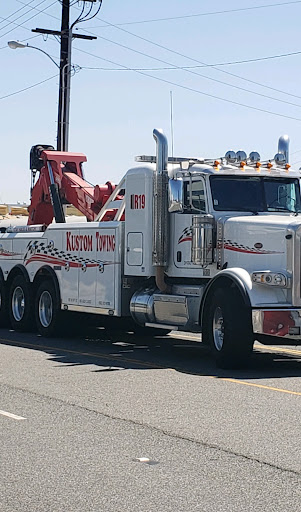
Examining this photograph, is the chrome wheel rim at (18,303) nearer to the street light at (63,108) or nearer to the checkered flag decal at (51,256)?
the checkered flag decal at (51,256)

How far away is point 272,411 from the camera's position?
9.94 meters

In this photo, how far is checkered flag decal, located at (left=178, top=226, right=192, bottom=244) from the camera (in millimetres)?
14969

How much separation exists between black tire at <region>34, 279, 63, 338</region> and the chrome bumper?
6.51 m

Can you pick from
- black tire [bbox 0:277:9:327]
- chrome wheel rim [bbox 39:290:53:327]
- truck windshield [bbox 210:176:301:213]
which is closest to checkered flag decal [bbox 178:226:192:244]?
truck windshield [bbox 210:176:301:213]

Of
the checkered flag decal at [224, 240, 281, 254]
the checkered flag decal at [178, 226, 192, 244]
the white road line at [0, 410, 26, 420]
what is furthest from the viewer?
the checkered flag decal at [178, 226, 192, 244]

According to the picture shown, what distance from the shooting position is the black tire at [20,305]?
19734 mm

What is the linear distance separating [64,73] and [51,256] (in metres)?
12.8

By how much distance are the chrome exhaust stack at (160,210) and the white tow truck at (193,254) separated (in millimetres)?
16

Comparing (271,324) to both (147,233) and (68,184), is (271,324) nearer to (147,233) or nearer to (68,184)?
(147,233)

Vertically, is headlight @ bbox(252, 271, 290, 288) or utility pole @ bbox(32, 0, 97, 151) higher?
utility pole @ bbox(32, 0, 97, 151)

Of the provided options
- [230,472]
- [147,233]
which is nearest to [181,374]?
[147,233]

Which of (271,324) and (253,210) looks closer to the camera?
(271,324)

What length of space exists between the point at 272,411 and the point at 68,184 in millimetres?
11524

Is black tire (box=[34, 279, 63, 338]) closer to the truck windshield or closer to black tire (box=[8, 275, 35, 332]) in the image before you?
black tire (box=[8, 275, 35, 332])
